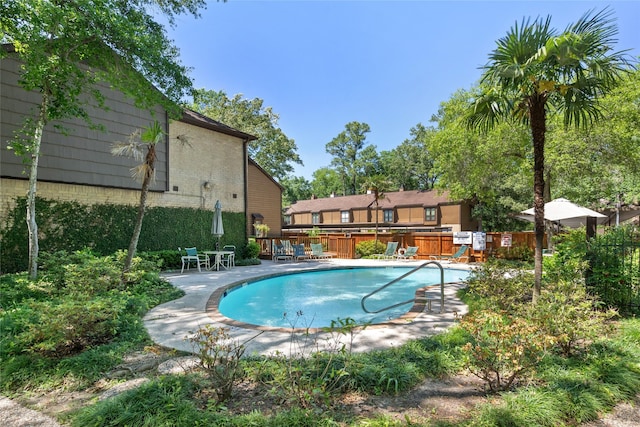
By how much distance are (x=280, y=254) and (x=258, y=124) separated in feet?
Answer: 54.4

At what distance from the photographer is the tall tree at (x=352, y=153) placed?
47812mm

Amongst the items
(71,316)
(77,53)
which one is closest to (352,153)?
(77,53)

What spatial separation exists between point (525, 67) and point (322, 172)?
51160 mm

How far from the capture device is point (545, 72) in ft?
15.1

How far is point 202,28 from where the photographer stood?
38.3ft

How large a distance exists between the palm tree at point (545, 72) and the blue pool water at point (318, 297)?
3809mm

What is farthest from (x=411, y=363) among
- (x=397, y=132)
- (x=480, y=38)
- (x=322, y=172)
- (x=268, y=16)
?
(x=322, y=172)

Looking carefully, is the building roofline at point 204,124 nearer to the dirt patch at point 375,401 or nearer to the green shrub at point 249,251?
the green shrub at point 249,251

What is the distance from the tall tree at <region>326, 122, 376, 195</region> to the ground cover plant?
44479 mm

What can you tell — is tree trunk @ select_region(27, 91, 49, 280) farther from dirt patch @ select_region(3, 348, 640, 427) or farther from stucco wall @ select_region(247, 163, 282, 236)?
stucco wall @ select_region(247, 163, 282, 236)

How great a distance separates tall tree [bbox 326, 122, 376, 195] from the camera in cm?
4781

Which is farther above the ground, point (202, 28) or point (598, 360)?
point (202, 28)

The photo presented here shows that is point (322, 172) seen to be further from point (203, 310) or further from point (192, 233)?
point (203, 310)

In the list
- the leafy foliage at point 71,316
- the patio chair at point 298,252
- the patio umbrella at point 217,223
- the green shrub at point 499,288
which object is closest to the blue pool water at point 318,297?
the green shrub at point 499,288
